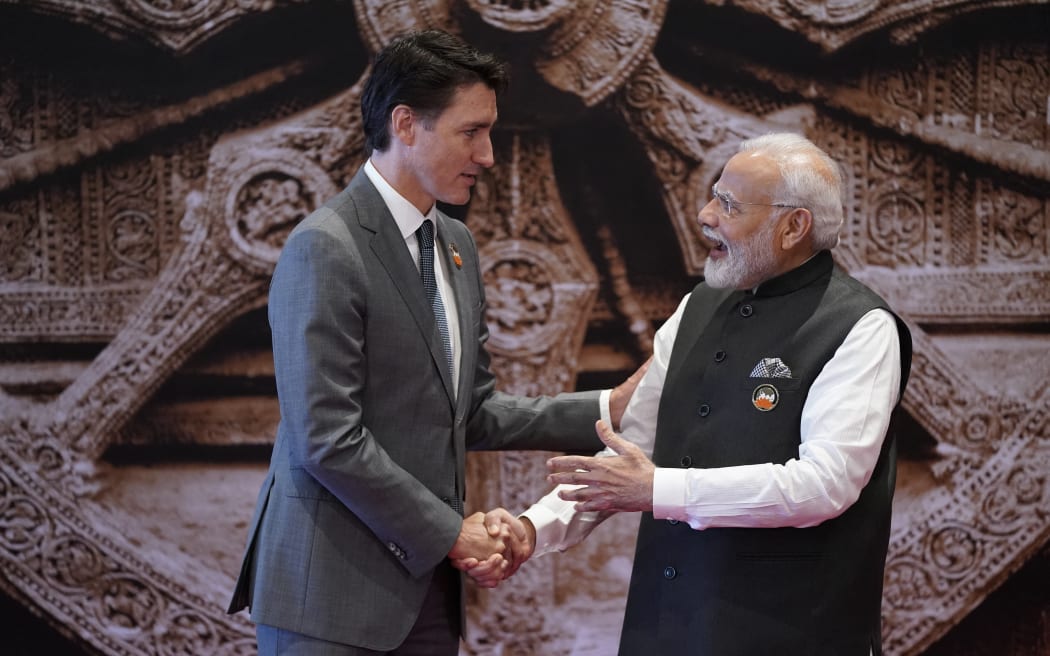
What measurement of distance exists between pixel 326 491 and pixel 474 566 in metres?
0.33

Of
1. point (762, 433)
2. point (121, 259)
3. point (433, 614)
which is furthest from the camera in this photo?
point (121, 259)

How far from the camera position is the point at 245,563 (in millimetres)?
2008

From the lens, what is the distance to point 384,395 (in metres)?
1.92

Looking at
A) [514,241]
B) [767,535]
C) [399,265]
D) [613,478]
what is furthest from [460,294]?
[514,241]

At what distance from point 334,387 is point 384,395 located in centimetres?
14

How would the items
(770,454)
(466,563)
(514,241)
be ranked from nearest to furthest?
1. (770,454)
2. (466,563)
3. (514,241)

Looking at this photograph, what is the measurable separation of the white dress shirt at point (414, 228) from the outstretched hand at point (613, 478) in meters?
0.30

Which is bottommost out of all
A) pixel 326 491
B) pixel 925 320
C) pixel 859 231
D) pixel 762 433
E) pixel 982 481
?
pixel 982 481

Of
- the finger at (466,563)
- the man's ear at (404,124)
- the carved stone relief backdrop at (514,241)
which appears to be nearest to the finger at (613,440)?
the finger at (466,563)

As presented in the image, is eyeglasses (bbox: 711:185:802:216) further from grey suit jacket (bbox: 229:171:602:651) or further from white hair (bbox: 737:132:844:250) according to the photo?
grey suit jacket (bbox: 229:171:602:651)

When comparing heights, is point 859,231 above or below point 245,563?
below

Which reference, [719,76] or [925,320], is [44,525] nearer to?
[719,76]

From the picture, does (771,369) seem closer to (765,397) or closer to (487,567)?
(765,397)

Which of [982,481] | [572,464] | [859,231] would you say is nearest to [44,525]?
[572,464]
